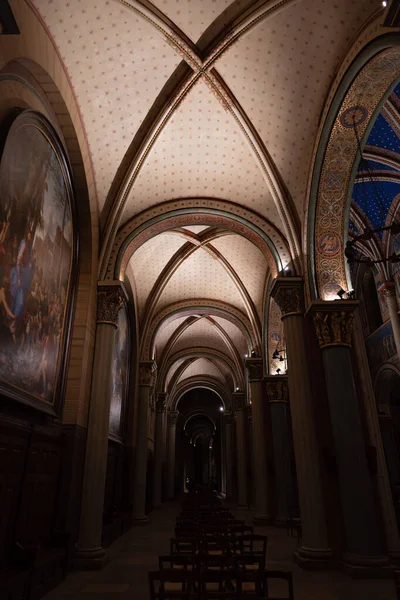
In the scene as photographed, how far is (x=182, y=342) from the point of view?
22219 millimetres

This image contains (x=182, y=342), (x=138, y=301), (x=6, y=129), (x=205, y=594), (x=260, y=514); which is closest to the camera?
(x=205, y=594)

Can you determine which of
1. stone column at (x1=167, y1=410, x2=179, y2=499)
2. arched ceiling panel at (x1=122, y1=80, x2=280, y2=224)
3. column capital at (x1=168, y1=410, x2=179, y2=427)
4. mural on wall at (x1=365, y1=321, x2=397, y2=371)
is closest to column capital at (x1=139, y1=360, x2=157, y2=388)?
arched ceiling panel at (x1=122, y1=80, x2=280, y2=224)

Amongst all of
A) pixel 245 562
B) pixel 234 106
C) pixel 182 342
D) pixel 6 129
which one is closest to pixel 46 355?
pixel 6 129

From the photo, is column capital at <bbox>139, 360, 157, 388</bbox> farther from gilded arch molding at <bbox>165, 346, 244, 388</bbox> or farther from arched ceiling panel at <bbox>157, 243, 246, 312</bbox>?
gilded arch molding at <bbox>165, 346, 244, 388</bbox>

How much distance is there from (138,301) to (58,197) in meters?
7.13

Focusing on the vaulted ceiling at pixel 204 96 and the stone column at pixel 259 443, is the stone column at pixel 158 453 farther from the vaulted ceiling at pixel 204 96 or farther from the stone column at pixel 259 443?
the vaulted ceiling at pixel 204 96

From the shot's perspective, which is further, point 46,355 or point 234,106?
point 234,106

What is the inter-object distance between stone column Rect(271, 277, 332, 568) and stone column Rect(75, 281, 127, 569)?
3722 millimetres

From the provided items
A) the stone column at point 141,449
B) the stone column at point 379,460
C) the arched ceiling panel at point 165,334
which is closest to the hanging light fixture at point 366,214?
the stone column at point 379,460

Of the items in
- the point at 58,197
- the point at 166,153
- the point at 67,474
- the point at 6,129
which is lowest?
the point at 67,474

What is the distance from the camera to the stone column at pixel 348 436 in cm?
694

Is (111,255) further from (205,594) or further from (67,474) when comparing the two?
(205,594)

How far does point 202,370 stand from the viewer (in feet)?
95.6

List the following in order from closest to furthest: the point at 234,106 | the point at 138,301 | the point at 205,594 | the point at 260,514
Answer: the point at 205,594
the point at 234,106
the point at 260,514
the point at 138,301
